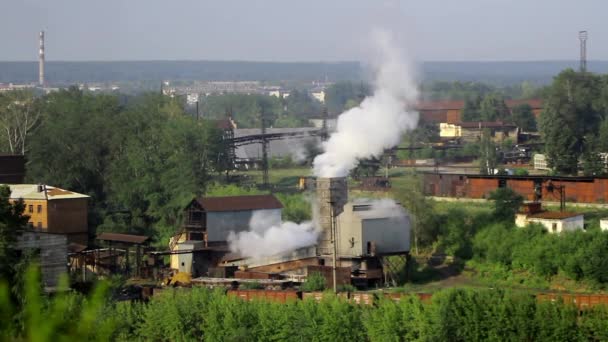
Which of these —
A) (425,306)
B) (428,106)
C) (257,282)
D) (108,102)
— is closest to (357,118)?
(257,282)

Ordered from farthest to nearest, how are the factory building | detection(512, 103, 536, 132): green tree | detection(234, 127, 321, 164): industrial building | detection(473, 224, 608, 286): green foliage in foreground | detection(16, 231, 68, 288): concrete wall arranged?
Result: detection(512, 103, 536, 132): green tree < detection(234, 127, 321, 164): industrial building < the factory building < detection(473, 224, 608, 286): green foliage in foreground < detection(16, 231, 68, 288): concrete wall

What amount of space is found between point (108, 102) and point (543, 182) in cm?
2713

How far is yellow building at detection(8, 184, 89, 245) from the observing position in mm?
36312

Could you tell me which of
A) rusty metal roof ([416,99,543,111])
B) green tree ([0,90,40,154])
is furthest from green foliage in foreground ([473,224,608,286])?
rusty metal roof ([416,99,543,111])

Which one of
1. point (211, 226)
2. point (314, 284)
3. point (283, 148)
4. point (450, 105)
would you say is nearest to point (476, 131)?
point (283, 148)

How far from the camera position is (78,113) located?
56.2 m

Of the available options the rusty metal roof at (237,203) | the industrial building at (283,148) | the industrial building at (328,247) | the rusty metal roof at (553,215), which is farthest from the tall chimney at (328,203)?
the industrial building at (283,148)

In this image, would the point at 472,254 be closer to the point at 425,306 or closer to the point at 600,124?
the point at 425,306

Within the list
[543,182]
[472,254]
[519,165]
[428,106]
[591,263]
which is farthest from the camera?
[428,106]

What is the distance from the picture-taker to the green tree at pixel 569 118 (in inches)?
2018

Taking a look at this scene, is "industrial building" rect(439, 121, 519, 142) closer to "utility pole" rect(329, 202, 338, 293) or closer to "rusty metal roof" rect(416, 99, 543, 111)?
"rusty metal roof" rect(416, 99, 543, 111)

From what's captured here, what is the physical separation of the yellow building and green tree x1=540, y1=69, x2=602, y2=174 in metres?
22.6

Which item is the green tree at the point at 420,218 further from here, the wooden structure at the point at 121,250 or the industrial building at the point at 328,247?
the wooden structure at the point at 121,250

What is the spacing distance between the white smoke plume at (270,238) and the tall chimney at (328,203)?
0.94 m
